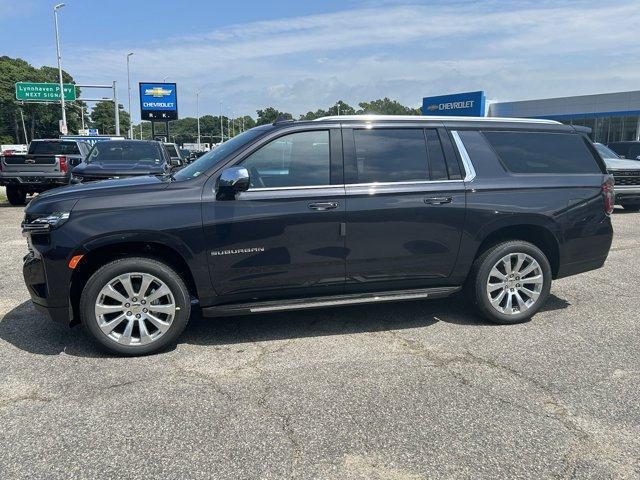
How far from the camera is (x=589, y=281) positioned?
6.76 m

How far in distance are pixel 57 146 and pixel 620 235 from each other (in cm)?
1531

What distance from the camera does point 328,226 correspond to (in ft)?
14.6

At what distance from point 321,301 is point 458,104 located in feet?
131

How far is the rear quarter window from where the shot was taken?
5.09 meters

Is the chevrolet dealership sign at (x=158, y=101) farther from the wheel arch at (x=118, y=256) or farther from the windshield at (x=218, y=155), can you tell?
the wheel arch at (x=118, y=256)

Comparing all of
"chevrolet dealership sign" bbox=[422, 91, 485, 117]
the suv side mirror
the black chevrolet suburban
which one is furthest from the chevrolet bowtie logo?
the suv side mirror

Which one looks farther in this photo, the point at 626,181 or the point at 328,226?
the point at 626,181

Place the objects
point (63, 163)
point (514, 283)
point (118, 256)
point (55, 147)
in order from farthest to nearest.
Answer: point (55, 147) → point (63, 163) → point (514, 283) → point (118, 256)

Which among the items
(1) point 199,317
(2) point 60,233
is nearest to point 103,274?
(2) point 60,233

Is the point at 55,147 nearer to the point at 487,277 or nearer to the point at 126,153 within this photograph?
the point at 126,153

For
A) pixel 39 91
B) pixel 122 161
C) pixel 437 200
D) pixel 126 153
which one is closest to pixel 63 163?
pixel 126 153

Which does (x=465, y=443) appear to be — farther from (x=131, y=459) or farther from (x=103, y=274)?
(x=103, y=274)

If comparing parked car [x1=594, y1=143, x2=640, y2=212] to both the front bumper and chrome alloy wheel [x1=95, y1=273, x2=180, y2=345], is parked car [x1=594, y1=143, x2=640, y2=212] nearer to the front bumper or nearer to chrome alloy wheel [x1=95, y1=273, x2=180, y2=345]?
chrome alloy wheel [x1=95, y1=273, x2=180, y2=345]

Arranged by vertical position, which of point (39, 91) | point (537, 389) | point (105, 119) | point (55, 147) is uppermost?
point (105, 119)
